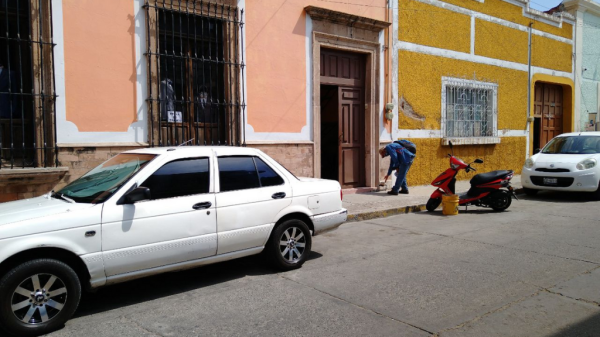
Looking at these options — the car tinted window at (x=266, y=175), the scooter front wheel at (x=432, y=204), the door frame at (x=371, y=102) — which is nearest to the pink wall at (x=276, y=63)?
the door frame at (x=371, y=102)

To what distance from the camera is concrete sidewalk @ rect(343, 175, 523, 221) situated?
29.5ft

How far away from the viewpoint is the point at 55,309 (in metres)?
3.76

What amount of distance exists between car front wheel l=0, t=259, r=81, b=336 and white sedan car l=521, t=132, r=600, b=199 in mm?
10593

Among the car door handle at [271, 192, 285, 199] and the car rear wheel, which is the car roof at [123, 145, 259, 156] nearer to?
the car door handle at [271, 192, 285, 199]

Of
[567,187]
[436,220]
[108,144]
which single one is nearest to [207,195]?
[108,144]

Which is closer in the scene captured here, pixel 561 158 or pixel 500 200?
pixel 500 200

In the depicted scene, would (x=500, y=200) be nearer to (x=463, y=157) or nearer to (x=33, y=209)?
(x=463, y=157)

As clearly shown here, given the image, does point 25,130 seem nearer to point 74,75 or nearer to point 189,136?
point 74,75

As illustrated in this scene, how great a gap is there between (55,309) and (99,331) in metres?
0.41

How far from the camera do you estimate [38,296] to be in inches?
145

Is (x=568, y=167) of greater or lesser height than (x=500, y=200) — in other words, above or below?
above

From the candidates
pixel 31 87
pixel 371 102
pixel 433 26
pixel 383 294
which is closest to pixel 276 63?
pixel 371 102

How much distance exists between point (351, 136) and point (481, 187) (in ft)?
11.8

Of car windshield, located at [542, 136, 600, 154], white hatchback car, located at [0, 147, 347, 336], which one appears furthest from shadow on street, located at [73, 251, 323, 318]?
car windshield, located at [542, 136, 600, 154]
